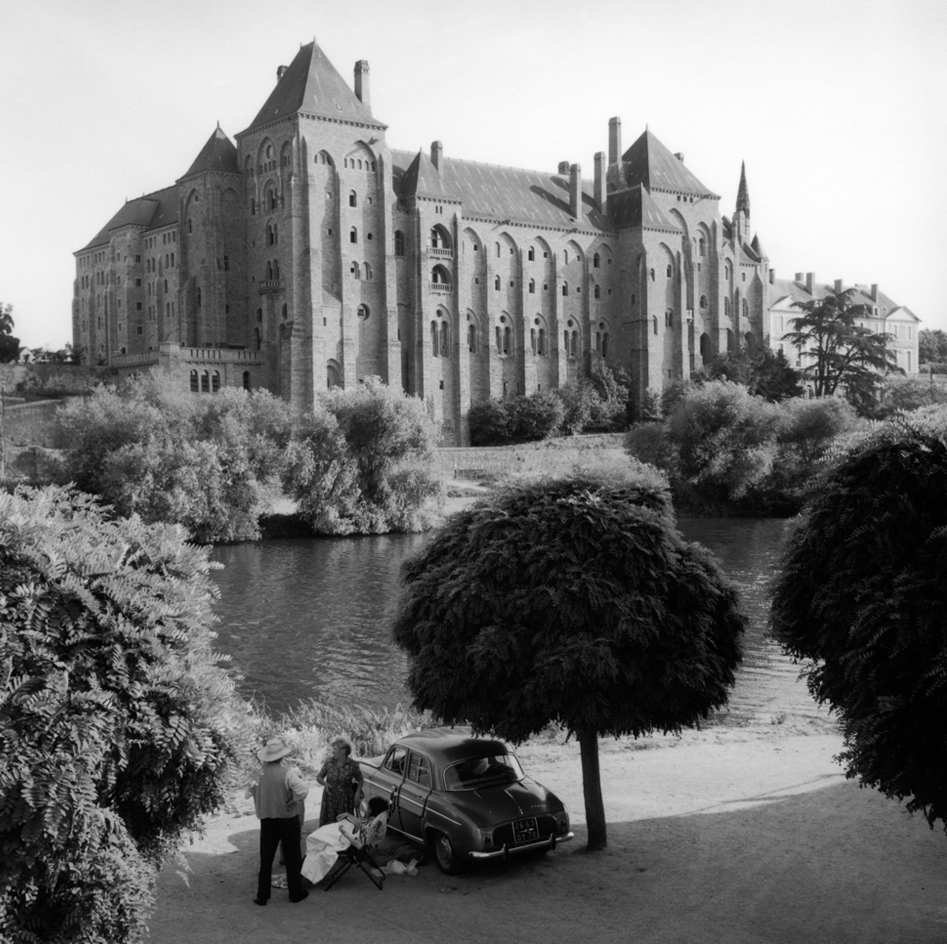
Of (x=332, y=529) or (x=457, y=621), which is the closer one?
(x=457, y=621)

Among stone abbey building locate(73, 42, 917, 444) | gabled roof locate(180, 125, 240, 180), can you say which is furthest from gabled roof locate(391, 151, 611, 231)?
gabled roof locate(180, 125, 240, 180)

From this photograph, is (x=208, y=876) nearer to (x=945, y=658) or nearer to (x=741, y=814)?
(x=741, y=814)

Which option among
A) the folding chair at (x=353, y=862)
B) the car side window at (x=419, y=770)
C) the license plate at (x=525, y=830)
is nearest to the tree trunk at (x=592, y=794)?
the license plate at (x=525, y=830)

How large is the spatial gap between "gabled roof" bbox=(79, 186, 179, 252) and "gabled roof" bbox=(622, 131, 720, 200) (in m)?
39.3

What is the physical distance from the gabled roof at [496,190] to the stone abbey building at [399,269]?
7.2 inches

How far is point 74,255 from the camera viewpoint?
10000cm

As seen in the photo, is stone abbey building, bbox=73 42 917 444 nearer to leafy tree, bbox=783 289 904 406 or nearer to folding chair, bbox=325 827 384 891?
leafy tree, bbox=783 289 904 406

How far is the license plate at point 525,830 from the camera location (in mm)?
11664

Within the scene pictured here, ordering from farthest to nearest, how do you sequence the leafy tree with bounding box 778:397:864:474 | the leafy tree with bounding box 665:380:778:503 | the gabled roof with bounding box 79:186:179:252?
the gabled roof with bounding box 79:186:179:252, the leafy tree with bounding box 778:397:864:474, the leafy tree with bounding box 665:380:778:503

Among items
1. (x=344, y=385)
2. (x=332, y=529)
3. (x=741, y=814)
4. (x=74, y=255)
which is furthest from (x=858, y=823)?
(x=74, y=255)

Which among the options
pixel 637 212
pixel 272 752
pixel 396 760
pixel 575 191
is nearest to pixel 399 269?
pixel 575 191

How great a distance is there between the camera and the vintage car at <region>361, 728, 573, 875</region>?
1153 centimetres

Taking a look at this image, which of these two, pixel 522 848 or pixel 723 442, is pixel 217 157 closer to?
pixel 723 442

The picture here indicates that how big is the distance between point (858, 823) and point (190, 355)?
2577 inches
